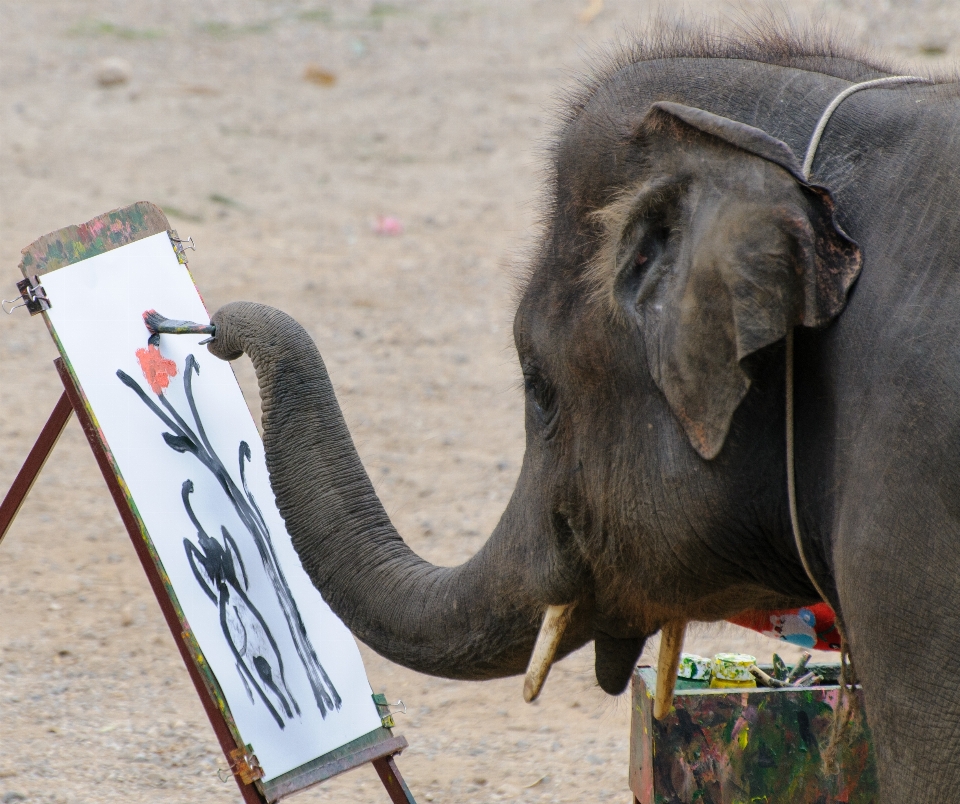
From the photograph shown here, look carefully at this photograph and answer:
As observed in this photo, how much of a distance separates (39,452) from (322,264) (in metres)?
4.33

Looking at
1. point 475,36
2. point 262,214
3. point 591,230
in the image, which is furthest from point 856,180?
point 475,36

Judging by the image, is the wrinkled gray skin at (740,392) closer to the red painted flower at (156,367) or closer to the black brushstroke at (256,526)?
the black brushstroke at (256,526)

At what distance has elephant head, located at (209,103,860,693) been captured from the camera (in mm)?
1353

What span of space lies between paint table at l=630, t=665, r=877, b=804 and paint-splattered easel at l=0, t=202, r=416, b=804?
0.47 m

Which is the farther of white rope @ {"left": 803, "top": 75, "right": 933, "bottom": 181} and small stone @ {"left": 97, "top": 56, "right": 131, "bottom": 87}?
small stone @ {"left": 97, "top": 56, "right": 131, "bottom": 87}

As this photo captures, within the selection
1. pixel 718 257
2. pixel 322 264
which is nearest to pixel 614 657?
pixel 718 257

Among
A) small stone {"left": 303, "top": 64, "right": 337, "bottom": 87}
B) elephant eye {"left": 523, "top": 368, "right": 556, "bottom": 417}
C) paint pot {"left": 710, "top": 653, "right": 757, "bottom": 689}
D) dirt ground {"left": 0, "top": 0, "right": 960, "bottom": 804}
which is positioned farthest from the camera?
small stone {"left": 303, "top": 64, "right": 337, "bottom": 87}

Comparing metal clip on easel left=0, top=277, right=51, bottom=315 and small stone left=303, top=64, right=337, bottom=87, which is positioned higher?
small stone left=303, top=64, right=337, bottom=87

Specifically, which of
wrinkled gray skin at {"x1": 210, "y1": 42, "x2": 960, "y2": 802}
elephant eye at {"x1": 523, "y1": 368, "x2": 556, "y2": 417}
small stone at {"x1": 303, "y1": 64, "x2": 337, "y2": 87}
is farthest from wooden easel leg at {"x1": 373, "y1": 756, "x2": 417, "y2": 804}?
small stone at {"x1": 303, "y1": 64, "x2": 337, "y2": 87}

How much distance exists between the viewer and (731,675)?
2311 mm

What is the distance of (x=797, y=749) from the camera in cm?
225

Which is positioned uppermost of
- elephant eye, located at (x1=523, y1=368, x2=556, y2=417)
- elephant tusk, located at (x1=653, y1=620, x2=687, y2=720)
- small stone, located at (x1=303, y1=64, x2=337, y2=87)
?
small stone, located at (x1=303, y1=64, x2=337, y2=87)

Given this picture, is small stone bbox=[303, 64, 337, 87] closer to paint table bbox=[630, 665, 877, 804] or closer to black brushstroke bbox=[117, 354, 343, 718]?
black brushstroke bbox=[117, 354, 343, 718]

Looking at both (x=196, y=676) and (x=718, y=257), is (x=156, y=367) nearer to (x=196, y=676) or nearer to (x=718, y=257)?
(x=196, y=676)
